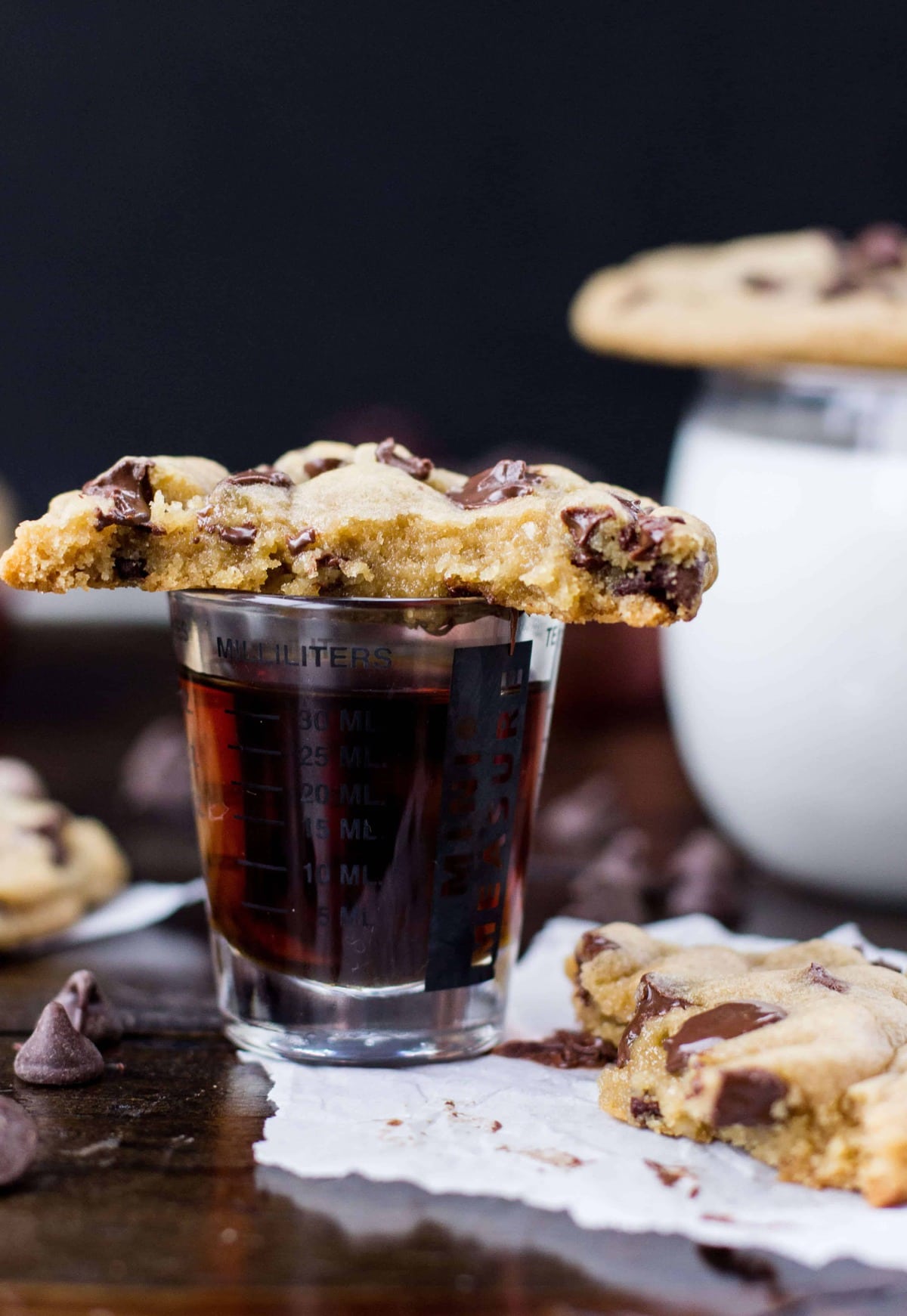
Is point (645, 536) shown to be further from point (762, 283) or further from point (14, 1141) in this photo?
point (762, 283)

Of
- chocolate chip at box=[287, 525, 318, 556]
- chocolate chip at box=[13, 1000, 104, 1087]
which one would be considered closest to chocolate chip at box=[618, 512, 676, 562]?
chocolate chip at box=[287, 525, 318, 556]

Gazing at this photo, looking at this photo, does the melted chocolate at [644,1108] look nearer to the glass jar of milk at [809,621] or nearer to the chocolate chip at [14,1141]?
the chocolate chip at [14,1141]

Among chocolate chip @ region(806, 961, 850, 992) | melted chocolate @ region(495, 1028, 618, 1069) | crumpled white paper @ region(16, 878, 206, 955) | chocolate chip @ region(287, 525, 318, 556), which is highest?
chocolate chip @ region(287, 525, 318, 556)

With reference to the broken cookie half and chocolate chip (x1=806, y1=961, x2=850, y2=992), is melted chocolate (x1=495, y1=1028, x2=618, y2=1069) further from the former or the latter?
the broken cookie half

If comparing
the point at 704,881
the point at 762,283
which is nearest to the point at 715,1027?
the point at 704,881

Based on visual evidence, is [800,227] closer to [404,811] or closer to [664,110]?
[664,110]

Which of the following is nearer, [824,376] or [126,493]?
[126,493]
